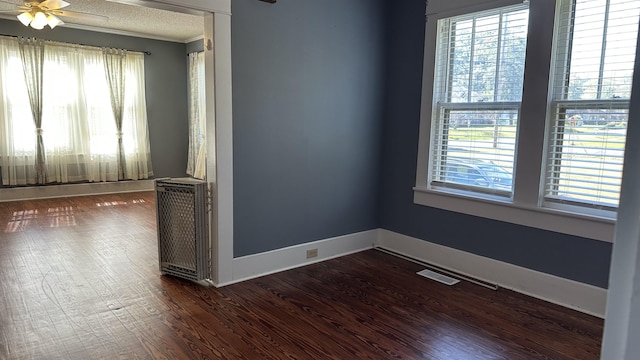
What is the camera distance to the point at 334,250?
4137 millimetres

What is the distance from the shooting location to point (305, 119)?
12.3 feet

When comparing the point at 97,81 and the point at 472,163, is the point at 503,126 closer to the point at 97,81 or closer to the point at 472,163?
the point at 472,163

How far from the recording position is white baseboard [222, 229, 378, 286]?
3.51 m

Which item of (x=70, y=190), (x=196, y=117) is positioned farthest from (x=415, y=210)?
(x=70, y=190)

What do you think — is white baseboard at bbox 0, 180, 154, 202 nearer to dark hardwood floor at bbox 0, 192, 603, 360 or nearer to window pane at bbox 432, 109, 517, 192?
dark hardwood floor at bbox 0, 192, 603, 360

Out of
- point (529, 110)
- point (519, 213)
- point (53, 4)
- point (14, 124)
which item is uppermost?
point (53, 4)

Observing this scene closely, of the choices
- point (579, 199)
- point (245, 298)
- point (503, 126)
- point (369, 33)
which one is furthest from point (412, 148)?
point (245, 298)

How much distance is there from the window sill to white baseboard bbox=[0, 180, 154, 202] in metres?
5.27

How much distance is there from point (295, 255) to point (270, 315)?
98cm

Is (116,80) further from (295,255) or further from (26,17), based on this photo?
(295,255)

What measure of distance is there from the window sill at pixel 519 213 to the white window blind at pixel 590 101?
0.12m

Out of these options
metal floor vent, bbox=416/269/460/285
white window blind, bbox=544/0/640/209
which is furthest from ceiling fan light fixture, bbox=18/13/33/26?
white window blind, bbox=544/0/640/209

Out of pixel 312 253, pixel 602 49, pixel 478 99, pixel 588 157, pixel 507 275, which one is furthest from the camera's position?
pixel 312 253

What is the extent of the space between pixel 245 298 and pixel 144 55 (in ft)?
18.7
